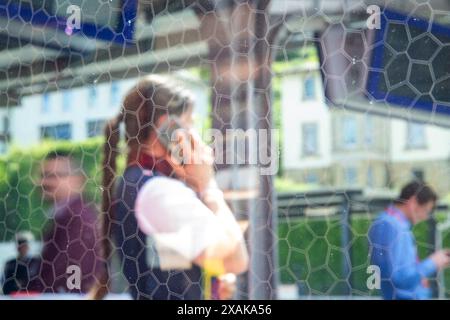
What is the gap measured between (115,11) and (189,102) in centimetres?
21

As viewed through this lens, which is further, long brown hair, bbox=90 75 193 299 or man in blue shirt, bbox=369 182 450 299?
long brown hair, bbox=90 75 193 299

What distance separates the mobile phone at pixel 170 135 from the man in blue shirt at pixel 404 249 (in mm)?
331

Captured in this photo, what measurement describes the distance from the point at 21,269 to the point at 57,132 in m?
0.24

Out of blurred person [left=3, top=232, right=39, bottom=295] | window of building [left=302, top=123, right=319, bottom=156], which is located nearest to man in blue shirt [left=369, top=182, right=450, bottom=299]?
window of building [left=302, top=123, right=319, bottom=156]

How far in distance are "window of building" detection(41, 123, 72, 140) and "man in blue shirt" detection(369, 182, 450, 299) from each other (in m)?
0.54

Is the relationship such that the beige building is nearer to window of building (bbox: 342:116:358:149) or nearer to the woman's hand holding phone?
window of building (bbox: 342:116:358:149)

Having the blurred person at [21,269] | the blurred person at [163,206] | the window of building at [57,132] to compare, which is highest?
the window of building at [57,132]

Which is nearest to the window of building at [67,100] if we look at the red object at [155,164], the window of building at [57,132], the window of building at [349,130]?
the window of building at [57,132]

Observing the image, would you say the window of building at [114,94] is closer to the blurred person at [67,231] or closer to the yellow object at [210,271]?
the blurred person at [67,231]

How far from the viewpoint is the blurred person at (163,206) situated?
1.23m

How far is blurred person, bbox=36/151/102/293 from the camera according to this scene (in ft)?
4.33

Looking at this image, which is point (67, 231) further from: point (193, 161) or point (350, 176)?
point (350, 176)
